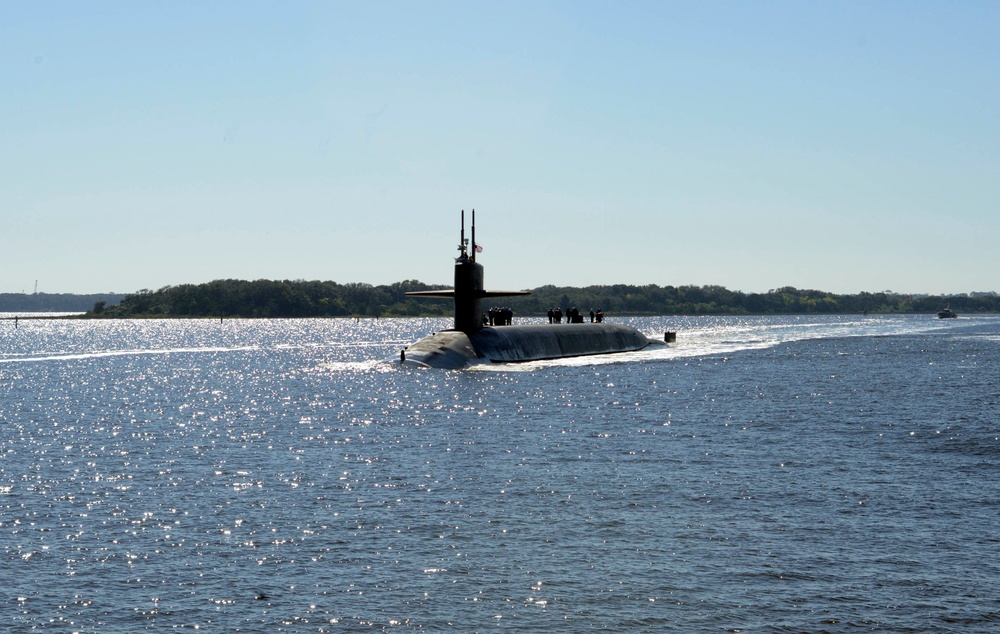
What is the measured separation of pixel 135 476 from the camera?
2717cm

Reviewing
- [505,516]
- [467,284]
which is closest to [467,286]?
[467,284]

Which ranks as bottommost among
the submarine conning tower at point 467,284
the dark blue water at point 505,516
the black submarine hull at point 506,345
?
the dark blue water at point 505,516

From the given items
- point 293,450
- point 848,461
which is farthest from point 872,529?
point 293,450

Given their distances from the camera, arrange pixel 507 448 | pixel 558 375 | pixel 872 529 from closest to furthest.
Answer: pixel 872 529 → pixel 507 448 → pixel 558 375

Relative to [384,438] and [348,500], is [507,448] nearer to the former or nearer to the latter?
[384,438]

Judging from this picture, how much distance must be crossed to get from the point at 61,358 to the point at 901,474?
85.8 meters

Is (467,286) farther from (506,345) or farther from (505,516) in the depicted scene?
(505,516)

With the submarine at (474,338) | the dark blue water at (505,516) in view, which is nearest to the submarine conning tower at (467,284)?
the submarine at (474,338)

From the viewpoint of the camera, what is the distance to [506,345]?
67438 millimetres

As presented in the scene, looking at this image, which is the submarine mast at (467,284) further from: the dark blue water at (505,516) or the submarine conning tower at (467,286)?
the dark blue water at (505,516)

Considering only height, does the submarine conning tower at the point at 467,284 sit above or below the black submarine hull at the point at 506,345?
above

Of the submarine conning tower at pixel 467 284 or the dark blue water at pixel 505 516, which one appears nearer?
the dark blue water at pixel 505 516

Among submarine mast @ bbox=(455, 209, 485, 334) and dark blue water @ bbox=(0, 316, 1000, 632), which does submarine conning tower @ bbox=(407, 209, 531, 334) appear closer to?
submarine mast @ bbox=(455, 209, 485, 334)

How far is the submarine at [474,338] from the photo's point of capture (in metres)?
63.4
